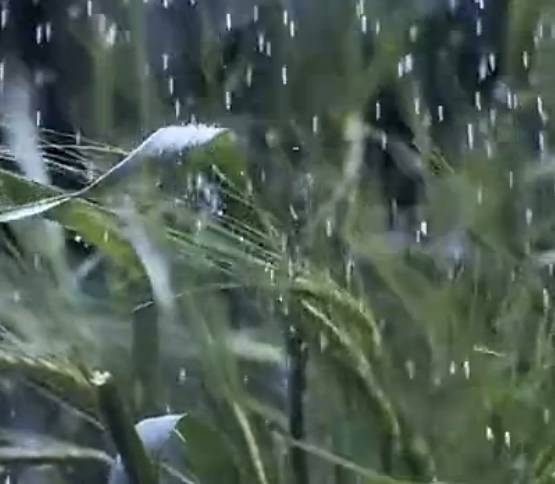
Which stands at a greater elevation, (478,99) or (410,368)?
(478,99)

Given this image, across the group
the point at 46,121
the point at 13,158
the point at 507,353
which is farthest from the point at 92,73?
the point at 507,353

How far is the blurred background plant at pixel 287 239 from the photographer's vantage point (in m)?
0.45

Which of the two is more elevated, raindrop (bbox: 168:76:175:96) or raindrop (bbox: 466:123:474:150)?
raindrop (bbox: 168:76:175:96)

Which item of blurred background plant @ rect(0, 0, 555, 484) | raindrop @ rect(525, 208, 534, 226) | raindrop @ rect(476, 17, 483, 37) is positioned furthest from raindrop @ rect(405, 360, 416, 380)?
raindrop @ rect(476, 17, 483, 37)

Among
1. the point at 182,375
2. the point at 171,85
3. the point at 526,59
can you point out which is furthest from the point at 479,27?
the point at 182,375

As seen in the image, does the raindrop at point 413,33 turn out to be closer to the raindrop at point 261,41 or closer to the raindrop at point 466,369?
the raindrop at point 261,41

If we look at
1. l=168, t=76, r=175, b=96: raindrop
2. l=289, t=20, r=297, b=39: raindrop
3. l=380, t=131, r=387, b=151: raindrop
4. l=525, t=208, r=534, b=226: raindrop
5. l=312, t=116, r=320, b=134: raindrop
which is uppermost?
l=289, t=20, r=297, b=39: raindrop

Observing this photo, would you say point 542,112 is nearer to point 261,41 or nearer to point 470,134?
point 470,134

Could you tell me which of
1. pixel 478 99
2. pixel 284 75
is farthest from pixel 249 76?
pixel 478 99

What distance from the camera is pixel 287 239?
1.59 feet

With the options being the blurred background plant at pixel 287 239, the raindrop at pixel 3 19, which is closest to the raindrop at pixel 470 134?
the blurred background plant at pixel 287 239

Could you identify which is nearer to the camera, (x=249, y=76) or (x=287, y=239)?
(x=287, y=239)

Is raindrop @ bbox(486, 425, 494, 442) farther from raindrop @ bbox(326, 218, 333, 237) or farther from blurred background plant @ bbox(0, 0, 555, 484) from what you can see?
raindrop @ bbox(326, 218, 333, 237)

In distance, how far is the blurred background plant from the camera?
1.47 feet
